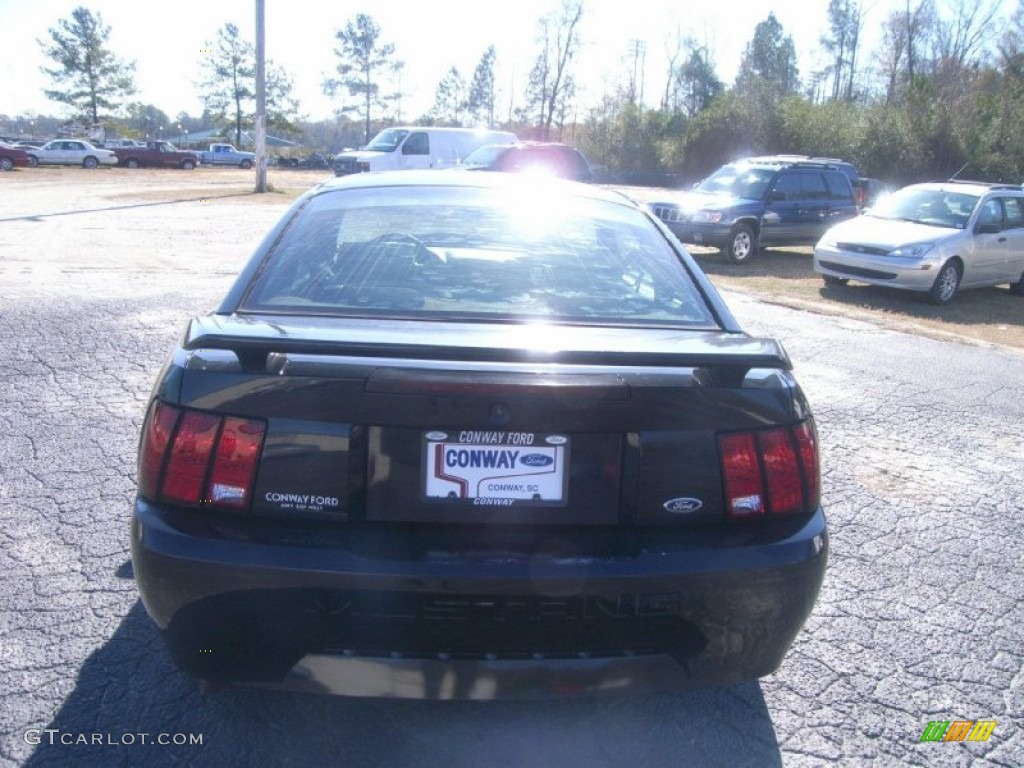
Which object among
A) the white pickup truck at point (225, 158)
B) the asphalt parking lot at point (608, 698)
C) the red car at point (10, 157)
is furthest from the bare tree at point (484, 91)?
the asphalt parking lot at point (608, 698)

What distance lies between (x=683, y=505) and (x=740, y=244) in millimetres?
14008

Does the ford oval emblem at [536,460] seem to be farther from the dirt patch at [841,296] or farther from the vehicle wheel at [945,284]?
the vehicle wheel at [945,284]

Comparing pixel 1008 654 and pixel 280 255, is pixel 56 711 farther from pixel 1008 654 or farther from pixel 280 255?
pixel 1008 654

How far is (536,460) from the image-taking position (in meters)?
2.23

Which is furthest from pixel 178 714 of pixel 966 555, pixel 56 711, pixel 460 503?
pixel 966 555

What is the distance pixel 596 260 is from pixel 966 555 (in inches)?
89.1

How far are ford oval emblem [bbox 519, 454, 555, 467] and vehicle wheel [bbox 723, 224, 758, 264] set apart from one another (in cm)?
1378

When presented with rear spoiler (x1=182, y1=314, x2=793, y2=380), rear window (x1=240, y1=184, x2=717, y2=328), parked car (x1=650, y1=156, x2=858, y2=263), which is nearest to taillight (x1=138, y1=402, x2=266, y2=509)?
rear spoiler (x1=182, y1=314, x2=793, y2=380)

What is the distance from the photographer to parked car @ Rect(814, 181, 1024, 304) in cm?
1205

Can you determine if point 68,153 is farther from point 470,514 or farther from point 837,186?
point 470,514

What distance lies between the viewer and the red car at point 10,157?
40.6 metres

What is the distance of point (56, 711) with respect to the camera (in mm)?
2619

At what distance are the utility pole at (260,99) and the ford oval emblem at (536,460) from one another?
2491 cm

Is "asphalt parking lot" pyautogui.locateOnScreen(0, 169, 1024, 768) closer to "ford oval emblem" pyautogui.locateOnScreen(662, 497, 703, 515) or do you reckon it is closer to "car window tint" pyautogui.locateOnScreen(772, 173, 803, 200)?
"ford oval emblem" pyautogui.locateOnScreen(662, 497, 703, 515)
